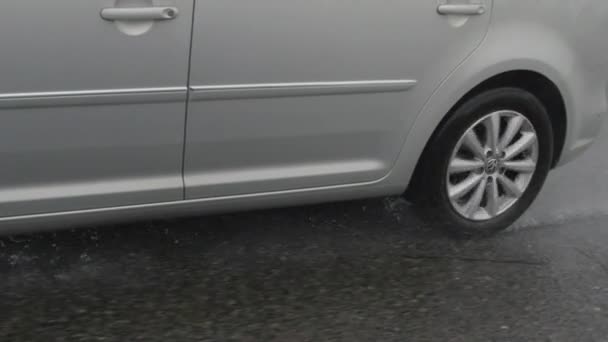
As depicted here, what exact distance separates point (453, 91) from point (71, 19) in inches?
62.6

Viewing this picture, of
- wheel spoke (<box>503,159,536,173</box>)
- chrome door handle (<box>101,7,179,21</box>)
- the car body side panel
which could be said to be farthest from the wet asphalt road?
chrome door handle (<box>101,7,179,21</box>)

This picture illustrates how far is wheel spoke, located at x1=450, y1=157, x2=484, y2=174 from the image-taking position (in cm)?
372

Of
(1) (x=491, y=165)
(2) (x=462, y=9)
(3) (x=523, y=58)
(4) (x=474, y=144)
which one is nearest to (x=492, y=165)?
(1) (x=491, y=165)

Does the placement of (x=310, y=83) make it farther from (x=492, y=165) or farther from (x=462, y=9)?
(x=492, y=165)

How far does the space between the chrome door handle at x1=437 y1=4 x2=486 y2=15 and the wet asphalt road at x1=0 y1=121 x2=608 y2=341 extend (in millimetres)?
1065

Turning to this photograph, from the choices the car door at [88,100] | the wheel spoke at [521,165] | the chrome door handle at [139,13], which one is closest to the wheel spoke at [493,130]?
the wheel spoke at [521,165]

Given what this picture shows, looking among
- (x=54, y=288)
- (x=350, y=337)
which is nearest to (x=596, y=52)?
(x=350, y=337)

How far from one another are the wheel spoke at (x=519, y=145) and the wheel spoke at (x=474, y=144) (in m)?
0.13

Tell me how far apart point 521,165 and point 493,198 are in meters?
0.20

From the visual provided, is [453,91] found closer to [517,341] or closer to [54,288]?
[517,341]

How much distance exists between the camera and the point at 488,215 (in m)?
3.89

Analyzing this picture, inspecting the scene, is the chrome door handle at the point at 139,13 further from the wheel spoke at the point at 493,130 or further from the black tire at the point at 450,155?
the wheel spoke at the point at 493,130

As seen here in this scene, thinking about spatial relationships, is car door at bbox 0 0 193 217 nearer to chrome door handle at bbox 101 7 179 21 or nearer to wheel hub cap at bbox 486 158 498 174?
chrome door handle at bbox 101 7 179 21

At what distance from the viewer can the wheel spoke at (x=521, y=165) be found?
3807mm
